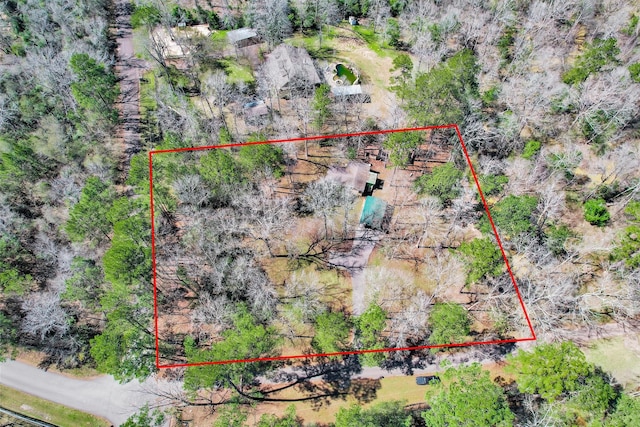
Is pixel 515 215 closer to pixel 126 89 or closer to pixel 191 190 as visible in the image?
pixel 191 190

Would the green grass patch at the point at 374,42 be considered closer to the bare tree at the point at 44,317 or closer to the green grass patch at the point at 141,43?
the green grass patch at the point at 141,43

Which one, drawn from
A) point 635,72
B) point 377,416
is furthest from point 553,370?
point 635,72

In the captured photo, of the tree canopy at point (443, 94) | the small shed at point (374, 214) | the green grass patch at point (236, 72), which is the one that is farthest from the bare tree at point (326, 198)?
the green grass patch at point (236, 72)

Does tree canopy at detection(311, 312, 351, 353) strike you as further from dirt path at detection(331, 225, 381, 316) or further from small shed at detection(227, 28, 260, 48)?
small shed at detection(227, 28, 260, 48)

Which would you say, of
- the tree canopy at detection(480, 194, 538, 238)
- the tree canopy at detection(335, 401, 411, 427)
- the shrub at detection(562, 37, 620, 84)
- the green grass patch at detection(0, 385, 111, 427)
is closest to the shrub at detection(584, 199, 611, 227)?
the tree canopy at detection(480, 194, 538, 238)

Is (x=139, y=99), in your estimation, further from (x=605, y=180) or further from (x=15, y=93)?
(x=605, y=180)

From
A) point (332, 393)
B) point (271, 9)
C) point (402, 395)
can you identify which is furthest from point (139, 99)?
point (402, 395)
